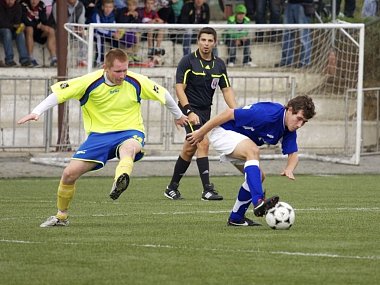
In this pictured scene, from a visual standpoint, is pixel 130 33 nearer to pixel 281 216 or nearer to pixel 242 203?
pixel 242 203

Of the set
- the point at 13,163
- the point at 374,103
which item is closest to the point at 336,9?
the point at 374,103

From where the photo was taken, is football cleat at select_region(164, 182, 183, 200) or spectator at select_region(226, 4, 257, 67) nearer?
football cleat at select_region(164, 182, 183, 200)

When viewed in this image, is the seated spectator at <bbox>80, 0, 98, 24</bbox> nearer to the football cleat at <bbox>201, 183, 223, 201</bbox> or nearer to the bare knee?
the football cleat at <bbox>201, 183, 223, 201</bbox>

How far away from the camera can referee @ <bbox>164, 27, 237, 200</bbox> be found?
15.5 meters

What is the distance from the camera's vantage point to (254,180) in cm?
1078

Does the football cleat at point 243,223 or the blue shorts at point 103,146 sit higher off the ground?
the blue shorts at point 103,146

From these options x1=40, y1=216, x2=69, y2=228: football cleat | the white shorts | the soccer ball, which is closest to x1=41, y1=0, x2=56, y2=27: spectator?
the white shorts

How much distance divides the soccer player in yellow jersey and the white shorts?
23.4 inches

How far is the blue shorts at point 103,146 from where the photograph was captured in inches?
446

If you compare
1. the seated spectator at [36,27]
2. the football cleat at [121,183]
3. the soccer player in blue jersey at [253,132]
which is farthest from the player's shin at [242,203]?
the seated spectator at [36,27]

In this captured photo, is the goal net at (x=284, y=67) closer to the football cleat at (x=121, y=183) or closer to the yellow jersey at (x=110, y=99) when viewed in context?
the yellow jersey at (x=110, y=99)

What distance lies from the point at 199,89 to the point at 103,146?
4655mm

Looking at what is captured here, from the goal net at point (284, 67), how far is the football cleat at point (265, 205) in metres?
11.6

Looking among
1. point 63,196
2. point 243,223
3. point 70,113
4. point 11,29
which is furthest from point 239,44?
point 63,196
